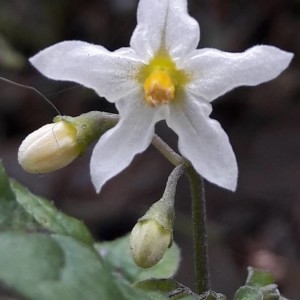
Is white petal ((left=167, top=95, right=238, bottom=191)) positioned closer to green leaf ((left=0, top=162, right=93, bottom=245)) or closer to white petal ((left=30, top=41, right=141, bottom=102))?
white petal ((left=30, top=41, right=141, bottom=102))

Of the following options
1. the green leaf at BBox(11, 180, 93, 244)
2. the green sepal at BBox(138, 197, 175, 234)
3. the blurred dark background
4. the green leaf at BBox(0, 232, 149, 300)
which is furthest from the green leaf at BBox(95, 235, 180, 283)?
the blurred dark background

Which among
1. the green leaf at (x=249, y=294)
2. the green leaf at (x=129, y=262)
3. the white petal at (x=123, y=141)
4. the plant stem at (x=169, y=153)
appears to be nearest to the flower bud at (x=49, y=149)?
the white petal at (x=123, y=141)

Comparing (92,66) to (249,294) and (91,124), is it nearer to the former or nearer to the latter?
(91,124)

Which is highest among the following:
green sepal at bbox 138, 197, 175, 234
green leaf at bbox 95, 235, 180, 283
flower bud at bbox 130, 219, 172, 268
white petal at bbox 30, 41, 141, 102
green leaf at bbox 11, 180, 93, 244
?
white petal at bbox 30, 41, 141, 102

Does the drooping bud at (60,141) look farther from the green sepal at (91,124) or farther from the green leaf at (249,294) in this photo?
the green leaf at (249,294)

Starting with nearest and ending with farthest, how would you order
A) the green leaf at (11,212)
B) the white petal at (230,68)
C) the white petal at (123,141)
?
the green leaf at (11,212) < the white petal at (230,68) < the white petal at (123,141)

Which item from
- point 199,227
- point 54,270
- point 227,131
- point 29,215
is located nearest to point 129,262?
point 199,227

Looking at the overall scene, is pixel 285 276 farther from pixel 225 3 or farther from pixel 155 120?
pixel 155 120
